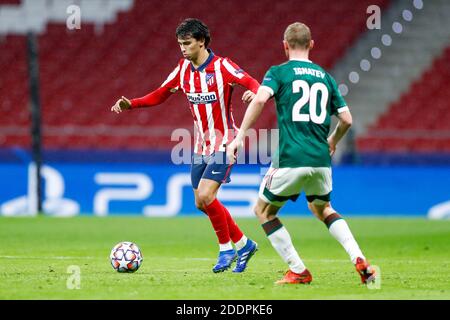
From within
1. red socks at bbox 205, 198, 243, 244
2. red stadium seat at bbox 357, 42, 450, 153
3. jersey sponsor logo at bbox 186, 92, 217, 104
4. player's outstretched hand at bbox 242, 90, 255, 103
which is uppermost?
red stadium seat at bbox 357, 42, 450, 153

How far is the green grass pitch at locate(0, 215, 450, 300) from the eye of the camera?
24.2ft

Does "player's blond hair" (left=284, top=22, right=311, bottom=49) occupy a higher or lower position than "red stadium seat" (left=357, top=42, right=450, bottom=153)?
lower

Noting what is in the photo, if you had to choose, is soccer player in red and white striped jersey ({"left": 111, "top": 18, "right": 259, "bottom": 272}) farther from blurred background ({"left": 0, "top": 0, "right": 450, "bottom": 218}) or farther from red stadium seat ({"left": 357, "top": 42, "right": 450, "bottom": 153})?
red stadium seat ({"left": 357, "top": 42, "right": 450, "bottom": 153})

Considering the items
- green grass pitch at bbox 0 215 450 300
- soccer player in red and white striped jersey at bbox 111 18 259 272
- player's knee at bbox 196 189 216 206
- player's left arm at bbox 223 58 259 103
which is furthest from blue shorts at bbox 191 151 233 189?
green grass pitch at bbox 0 215 450 300

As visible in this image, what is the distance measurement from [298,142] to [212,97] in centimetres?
184

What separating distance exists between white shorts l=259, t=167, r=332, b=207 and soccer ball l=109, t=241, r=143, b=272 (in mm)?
1576

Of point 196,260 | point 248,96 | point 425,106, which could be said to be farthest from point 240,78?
point 425,106

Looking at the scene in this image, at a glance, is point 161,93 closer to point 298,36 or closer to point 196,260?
point 196,260

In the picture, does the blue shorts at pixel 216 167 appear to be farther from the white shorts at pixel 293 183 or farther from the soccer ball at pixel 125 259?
the white shorts at pixel 293 183

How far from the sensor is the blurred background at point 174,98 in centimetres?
1781

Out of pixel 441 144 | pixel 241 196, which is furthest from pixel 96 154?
pixel 441 144

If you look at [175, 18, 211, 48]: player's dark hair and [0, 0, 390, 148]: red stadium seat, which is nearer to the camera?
[175, 18, 211, 48]: player's dark hair

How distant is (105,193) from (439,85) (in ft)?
28.4

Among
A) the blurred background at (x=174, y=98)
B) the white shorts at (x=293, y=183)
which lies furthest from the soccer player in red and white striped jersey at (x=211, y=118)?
the blurred background at (x=174, y=98)
